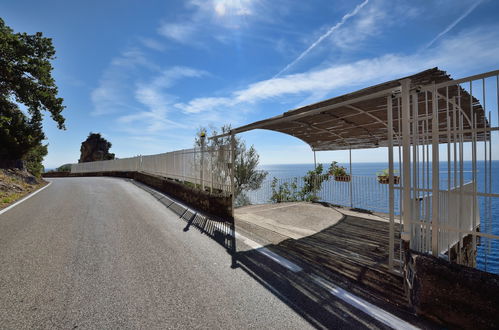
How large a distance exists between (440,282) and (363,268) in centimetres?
121

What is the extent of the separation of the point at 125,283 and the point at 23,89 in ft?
65.9

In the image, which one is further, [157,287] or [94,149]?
[94,149]

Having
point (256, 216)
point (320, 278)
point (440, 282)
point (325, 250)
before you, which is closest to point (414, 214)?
point (440, 282)

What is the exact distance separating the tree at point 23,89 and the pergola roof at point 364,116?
679 inches

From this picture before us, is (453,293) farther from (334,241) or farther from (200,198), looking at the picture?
(200,198)

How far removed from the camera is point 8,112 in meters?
16.0

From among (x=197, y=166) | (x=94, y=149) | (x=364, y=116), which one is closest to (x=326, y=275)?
(x=364, y=116)

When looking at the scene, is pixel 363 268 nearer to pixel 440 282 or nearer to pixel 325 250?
pixel 325 250

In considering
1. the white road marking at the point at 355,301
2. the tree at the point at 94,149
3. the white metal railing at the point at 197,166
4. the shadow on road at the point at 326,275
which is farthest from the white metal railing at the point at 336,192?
the tree at the point at 94,149

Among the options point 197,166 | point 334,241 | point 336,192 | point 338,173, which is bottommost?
point 334,241

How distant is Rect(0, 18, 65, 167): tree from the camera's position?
15.0 metres

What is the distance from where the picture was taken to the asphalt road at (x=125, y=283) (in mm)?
2359

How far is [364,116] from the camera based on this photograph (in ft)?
21.6

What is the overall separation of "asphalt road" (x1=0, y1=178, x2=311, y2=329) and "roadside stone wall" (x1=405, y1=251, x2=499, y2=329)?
1237 mm
